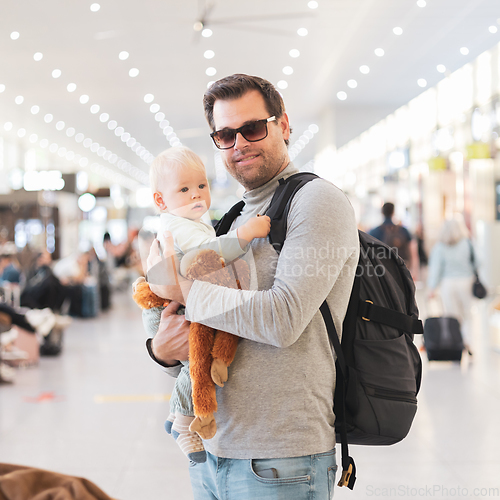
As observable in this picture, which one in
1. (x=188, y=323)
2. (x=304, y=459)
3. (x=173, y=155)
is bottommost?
(x=304, y=459)

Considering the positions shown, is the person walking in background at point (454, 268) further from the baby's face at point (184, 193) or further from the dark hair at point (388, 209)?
the baby's face at point (184, 193)

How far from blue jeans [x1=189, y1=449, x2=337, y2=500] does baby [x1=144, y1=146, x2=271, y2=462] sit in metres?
0.14

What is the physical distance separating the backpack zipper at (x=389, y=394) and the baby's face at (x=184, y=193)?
719mm

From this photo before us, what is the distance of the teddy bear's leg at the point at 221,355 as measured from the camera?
4.47 ft

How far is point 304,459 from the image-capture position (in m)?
1.39

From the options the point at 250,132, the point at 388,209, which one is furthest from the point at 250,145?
the point at 388,209

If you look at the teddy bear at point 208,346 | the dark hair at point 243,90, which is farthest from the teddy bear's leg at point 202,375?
the dark hair at point 243,90

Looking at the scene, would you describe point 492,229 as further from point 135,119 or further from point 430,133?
point 135,119

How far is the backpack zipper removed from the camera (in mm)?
1413

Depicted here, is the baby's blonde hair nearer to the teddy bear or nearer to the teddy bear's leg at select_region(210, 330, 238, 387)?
the teddy bear

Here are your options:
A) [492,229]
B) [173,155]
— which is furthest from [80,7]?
[492,229]

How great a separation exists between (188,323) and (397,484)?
269 cm

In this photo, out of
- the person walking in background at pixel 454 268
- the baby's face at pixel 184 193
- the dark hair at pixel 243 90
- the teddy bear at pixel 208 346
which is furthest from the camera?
the person walking in background at pixel 454 268

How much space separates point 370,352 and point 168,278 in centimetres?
58
